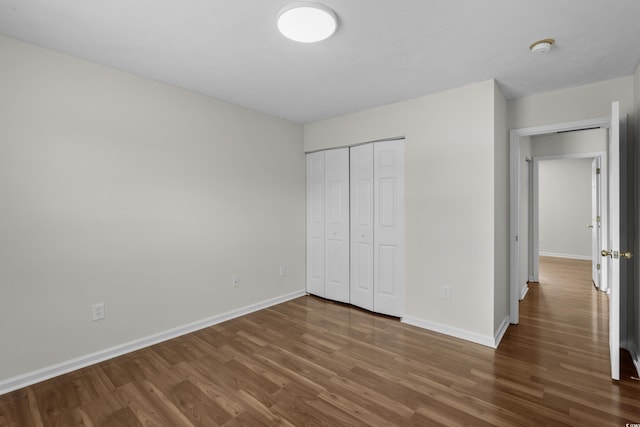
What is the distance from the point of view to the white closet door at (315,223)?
4246 mm

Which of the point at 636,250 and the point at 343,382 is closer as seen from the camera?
the point at 343,382

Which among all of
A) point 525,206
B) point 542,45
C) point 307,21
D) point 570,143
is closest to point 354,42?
point 307,21

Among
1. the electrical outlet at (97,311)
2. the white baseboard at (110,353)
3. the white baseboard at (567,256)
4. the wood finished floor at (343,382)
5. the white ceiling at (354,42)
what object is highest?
the white ceiling at (354,42)

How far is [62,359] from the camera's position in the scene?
2.33 m

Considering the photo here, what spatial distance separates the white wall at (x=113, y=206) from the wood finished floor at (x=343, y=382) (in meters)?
0.37

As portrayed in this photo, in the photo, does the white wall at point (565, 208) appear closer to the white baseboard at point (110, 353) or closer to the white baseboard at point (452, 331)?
the white baseboard at point (452, 331)

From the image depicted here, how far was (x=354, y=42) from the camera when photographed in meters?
2.14

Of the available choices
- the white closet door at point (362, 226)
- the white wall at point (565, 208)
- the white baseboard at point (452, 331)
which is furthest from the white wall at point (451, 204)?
the white wall at point (565, 208)

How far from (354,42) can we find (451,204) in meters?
1.79

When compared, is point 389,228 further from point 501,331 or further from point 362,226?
point 501,331

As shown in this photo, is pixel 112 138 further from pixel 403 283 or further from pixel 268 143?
pixel 403 283

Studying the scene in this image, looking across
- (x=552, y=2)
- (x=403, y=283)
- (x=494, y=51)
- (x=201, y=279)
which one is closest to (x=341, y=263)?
(x=403, y=283)

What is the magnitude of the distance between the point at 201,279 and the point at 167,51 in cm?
215

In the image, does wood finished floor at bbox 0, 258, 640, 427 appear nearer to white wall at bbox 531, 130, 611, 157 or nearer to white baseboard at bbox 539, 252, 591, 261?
white wall at bbox 531, 130, 611, 157
